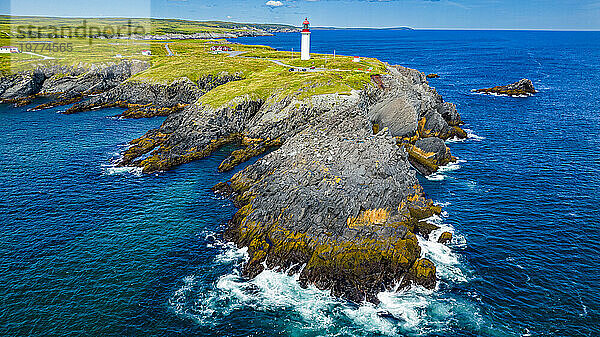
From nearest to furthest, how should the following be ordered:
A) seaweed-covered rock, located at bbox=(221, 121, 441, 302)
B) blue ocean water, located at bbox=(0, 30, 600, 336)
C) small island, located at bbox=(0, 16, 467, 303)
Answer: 1. blue ocean water, located at bbox=(0, 30, 600, 336)
2. seaweed-covered rock, located at bbox=(221, 121, 441, 302)
3. small island, located at bbox=(0, 16, 467, 303)

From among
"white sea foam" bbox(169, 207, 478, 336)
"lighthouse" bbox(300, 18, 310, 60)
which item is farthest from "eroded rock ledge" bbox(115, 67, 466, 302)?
"lighthouse" bbox(300, 18, 310, 60)

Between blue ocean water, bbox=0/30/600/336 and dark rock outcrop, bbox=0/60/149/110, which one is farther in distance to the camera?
dark rock outcrop, bbox=0/60/149/110

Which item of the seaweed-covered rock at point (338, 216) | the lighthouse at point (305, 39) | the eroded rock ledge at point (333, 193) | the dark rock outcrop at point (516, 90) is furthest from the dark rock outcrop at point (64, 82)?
the dark rock outcrop at point (516, 90)

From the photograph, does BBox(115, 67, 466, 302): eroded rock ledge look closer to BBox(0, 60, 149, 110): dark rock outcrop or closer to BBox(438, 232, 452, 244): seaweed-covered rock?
BBox(438, 232, 452, 244): seaweed-covered rock

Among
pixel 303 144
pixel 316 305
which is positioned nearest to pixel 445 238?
pixel 316 305

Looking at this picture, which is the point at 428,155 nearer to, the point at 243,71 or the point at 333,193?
the point at 333,193

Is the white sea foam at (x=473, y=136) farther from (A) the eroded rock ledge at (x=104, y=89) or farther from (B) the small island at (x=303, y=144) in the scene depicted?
(A) the eroded rock ledge at (x=104, y=89)

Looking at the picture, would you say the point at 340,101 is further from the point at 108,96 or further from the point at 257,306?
the point at 108,96
